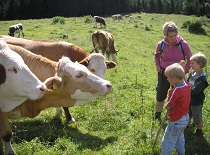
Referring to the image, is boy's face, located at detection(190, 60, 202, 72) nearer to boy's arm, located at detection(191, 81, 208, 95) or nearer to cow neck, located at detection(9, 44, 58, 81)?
boy's arm, located at detection(191, 81, 208, 95)

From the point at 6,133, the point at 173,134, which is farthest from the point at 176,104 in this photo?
the point at 6,133

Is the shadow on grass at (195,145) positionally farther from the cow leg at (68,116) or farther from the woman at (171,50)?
the cow leg at (68,116)

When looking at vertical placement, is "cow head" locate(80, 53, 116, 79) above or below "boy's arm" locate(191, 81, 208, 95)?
above

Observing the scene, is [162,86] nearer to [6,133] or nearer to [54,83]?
[54,83]

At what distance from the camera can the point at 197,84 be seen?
Result: 525 cm

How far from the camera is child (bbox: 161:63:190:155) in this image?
14.1 ft

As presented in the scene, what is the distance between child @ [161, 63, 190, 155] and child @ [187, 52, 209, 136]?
36.7 inches

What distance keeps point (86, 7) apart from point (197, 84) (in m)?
66.1

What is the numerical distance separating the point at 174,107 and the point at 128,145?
1480 mm

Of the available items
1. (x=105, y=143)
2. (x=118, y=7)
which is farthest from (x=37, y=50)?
(x=118, y=7)

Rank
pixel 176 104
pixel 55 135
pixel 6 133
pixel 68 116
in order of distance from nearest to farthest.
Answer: pixel 176 104 < pixel 6 133 < pixel 55 135 < pixel 68 116

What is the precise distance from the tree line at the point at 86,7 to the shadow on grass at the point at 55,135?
2201 inches

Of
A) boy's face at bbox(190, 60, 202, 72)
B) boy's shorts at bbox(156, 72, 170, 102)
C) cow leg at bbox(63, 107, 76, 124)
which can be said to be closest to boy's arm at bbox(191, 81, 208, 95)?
boy's face at bbox(190, 60, 202, 72)

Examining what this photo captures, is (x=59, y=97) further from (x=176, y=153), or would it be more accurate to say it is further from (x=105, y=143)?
(x=176, y=153)
